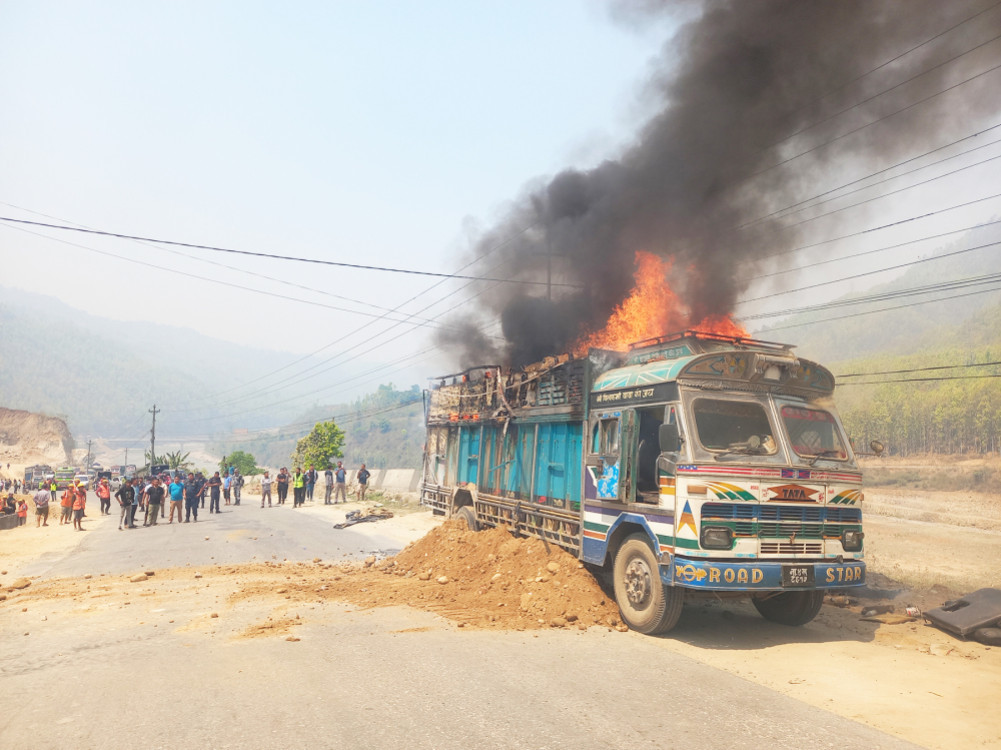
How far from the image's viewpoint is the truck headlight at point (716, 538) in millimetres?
7203

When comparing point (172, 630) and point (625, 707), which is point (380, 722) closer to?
point (625, 707)

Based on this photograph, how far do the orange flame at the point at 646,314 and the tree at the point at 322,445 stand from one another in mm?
44533

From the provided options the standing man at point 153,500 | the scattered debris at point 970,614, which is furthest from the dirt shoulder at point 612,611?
the standing man at point 153,500

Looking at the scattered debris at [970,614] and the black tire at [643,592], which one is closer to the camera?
the black tire at [643,592]

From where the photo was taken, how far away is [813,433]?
27.3 feet

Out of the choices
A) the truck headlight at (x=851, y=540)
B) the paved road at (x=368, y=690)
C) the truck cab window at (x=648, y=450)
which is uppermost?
the truck cab window at (x=648, y=450)

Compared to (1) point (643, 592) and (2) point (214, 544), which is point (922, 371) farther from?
(1) point (643, 592)

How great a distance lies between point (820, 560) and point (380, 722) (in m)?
5.19

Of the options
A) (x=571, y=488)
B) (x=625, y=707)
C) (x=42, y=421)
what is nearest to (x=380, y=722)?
(x=625, y=707)

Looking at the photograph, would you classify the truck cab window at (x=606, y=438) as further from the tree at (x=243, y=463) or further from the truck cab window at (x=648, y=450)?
the tree at (x=243, y=463)

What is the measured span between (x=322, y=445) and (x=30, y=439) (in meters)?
77.1

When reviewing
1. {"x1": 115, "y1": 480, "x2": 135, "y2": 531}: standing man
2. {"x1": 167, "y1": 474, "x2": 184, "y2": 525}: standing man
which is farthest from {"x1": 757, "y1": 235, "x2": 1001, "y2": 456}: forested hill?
{"x1": 115, "y1": 480, "x2": 135, "y2": 531}: standing man

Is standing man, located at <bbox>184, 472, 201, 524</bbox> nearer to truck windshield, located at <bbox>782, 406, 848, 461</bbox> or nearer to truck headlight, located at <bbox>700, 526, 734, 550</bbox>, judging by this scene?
truck headlight, located at <bbox>700, 526, 734, 550</bbox>

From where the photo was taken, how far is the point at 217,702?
5504mm
